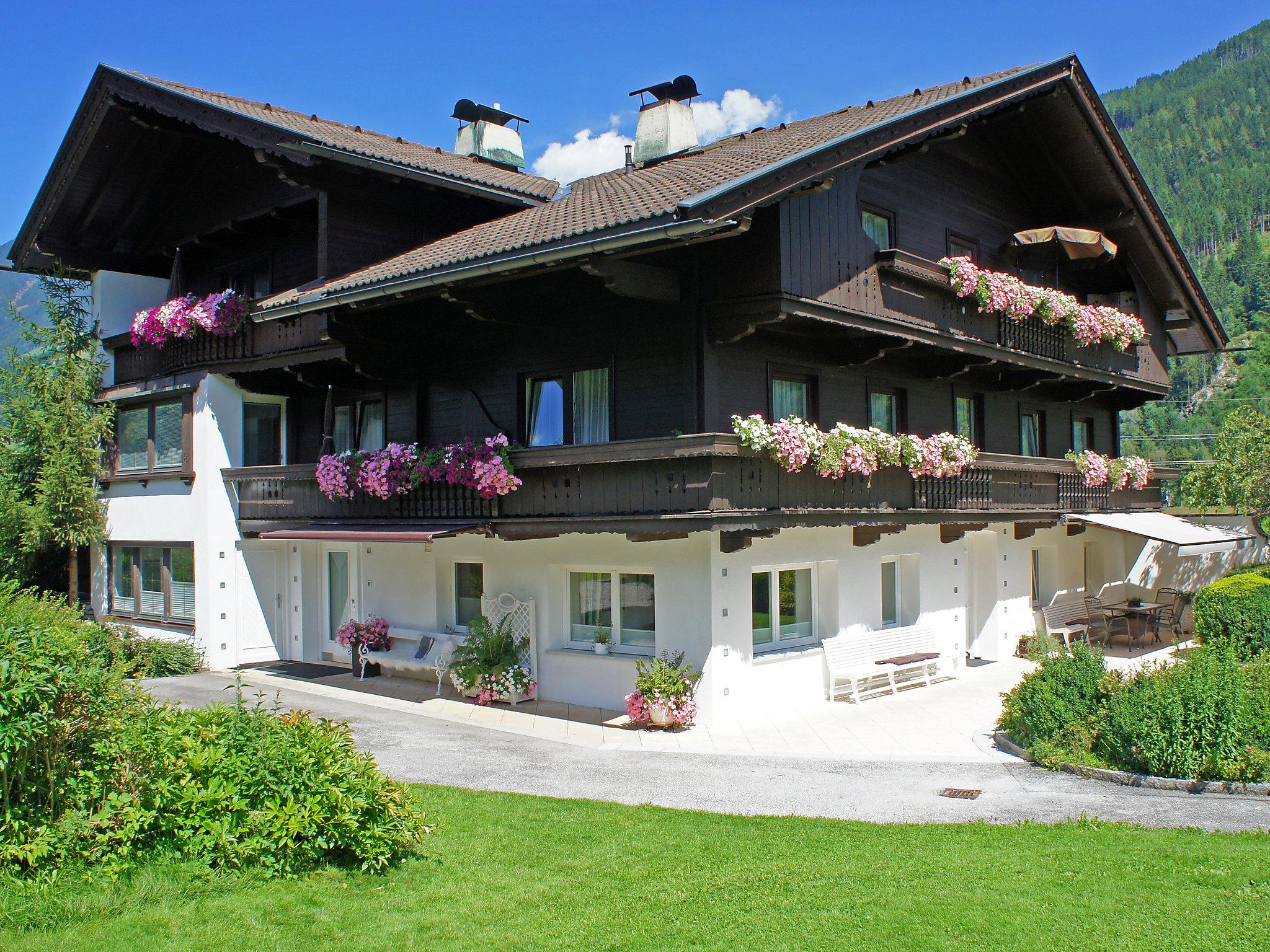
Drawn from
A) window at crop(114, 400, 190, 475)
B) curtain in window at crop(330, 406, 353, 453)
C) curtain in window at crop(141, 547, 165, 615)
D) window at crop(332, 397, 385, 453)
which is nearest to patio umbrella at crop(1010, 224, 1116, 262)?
window at crop(332, 397, 385, 453)

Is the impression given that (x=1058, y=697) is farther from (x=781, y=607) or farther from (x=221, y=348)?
(x=221, y=348)

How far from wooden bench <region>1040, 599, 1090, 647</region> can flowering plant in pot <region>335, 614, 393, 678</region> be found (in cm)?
1337

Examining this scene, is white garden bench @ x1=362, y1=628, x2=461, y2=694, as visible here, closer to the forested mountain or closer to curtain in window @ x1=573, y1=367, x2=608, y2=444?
curtain in window @ x1=573, y1=367, x2=608, y2=444

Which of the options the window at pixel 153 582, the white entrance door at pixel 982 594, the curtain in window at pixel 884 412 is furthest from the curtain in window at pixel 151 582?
the white entrance door at pixel 982 594

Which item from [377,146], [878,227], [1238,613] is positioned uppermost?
[377,146]

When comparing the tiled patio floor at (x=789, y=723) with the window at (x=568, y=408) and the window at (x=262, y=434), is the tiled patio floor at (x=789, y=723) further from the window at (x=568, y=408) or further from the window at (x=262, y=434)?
the window at (x=262, y=434)

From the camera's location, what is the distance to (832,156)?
1359 cm

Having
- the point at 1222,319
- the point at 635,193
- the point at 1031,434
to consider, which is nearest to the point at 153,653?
the point at 635,193

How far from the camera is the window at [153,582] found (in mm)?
20594

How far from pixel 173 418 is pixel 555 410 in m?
9.61

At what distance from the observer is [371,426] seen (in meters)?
19.5

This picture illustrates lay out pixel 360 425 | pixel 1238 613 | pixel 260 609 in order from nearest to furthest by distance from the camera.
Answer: pixel 1238 613 → pixel 360 425 → pixel 260 609

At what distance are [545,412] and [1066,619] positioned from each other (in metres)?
13.1

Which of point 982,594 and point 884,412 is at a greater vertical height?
point 884,412
